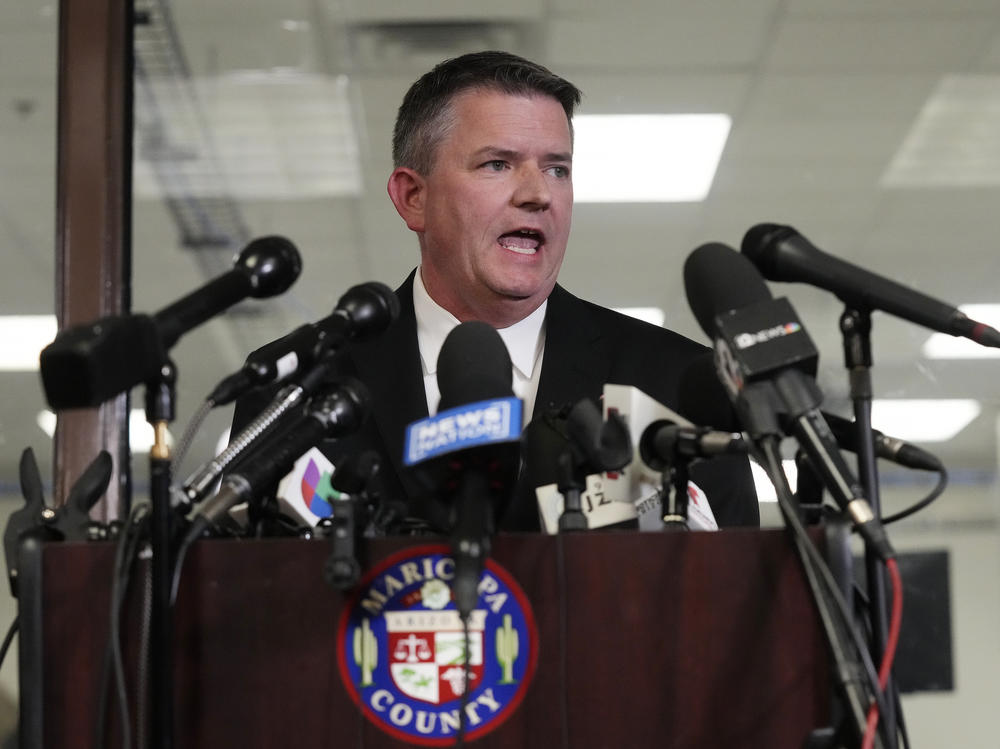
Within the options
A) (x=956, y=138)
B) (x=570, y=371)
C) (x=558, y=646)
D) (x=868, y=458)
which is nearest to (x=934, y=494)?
(x=868, y=458)

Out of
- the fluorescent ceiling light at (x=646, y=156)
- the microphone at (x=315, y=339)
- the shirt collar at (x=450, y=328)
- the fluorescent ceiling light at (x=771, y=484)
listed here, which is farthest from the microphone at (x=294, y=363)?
the fluorescent ceiling light at (x=646, y=156)

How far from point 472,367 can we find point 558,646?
0.73ft

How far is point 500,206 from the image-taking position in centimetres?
190

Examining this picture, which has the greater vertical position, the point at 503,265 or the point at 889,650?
the point at 503,265

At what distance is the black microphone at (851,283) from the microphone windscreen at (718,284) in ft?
0.13

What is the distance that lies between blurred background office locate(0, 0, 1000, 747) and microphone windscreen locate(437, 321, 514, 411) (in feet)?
5.71

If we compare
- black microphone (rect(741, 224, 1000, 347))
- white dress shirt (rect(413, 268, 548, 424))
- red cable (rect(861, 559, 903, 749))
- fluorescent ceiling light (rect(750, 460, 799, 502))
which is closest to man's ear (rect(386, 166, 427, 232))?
white dress shirt (rect(413, 268, 548, 424))

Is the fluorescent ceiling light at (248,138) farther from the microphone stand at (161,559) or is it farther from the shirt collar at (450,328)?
the microphone stand at (161,559)

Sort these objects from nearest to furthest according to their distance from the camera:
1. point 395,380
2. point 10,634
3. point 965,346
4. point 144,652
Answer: point 144,652 < point 10,634 < point 395,380 < point 965,346

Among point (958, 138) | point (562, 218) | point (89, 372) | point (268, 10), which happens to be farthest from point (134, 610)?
point (958, 138)

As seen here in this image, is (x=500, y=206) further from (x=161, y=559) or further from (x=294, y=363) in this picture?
(x=161, y=559)

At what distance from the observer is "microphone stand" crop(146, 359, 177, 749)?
0.98 meters

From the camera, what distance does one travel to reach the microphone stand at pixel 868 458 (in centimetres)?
97

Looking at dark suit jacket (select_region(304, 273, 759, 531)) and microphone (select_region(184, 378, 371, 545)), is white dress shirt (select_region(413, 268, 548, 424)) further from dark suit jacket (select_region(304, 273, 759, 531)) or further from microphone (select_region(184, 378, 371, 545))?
microphone (select_region(184, 378, 371, 545))
